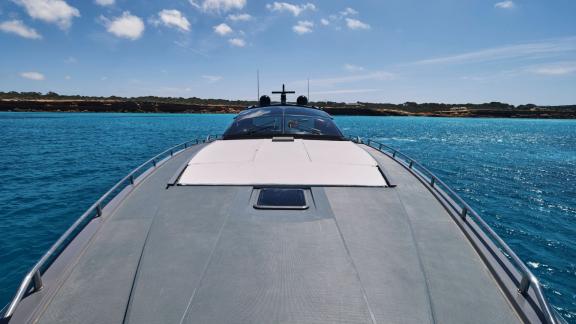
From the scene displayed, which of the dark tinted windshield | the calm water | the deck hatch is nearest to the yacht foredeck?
the deck hatch

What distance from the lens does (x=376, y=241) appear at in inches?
134

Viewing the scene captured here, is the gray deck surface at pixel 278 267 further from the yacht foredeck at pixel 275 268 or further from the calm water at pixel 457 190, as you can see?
the calm water at pixel 457 190

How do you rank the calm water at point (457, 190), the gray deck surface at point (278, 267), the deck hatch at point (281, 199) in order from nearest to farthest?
1. the gray deck surface at point (278, 267)
2. the deck hatch at point (281, 199)
3. the calm water at point (457, 190)

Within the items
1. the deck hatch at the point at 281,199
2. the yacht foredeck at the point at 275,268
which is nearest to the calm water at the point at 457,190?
the yacht foredeck at the point at 275,268

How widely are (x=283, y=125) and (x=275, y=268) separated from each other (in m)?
5.05

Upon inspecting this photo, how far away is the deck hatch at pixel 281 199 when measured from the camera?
3982 mm

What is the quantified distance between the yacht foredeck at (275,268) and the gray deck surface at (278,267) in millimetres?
12

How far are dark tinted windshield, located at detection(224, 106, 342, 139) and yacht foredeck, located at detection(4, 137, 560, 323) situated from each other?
123 inches

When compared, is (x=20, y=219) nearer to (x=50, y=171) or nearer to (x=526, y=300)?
(x=50, y=171)

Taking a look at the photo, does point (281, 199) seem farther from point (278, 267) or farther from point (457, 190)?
point (457, 190)

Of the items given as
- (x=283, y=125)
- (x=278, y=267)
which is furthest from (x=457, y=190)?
(x=278, y=267)

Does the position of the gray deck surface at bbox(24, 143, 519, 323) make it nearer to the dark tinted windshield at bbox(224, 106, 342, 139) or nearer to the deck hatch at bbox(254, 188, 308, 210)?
the deck hatch at bbox(254, 188, 308, 210)

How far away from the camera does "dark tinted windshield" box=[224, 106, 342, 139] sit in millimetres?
7226

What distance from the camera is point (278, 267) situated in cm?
293
